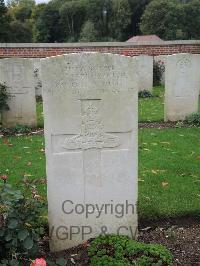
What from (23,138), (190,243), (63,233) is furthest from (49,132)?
(23,138)

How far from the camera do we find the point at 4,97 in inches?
343

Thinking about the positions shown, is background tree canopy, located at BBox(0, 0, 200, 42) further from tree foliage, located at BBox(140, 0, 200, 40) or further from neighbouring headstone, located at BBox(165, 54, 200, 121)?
neighbouring headstone, located at BBox(165, 54, 200, 121)

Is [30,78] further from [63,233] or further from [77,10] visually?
→ [77,10]

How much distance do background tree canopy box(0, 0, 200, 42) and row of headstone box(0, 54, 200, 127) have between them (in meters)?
31.2

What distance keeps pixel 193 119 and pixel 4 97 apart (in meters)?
4.20

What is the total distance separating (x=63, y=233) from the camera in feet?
11.8

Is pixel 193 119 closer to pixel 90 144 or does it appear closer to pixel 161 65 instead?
pixel 90 144

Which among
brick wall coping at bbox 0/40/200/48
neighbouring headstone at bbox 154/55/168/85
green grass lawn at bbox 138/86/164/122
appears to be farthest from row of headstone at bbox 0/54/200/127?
neighbouring headstone at bbox 154/55/168/85

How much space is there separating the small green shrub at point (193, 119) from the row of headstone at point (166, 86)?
0.44 ft

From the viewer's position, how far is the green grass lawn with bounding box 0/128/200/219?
175 inches

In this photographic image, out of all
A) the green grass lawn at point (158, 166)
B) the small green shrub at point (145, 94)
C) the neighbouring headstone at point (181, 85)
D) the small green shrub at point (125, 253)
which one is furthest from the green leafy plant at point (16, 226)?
the small green shrub at point (145, 94)

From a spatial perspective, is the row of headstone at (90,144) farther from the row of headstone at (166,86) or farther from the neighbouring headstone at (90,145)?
the row of headstone at (166,86)

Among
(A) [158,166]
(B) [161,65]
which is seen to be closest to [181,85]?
(A) [158,166]

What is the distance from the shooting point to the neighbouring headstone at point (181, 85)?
29.7 ft
